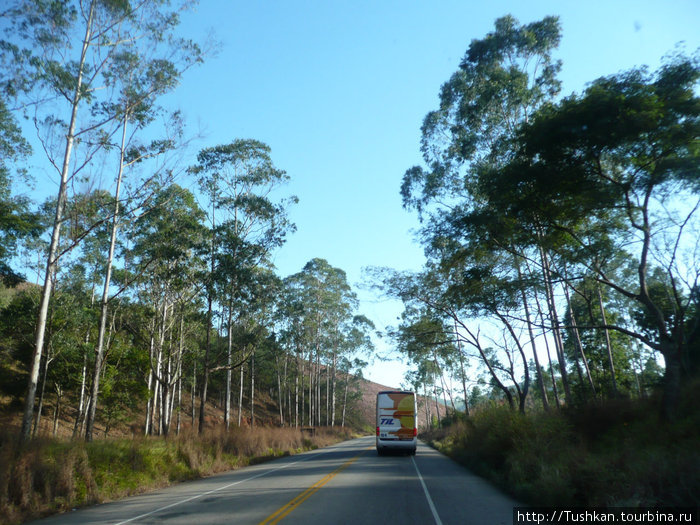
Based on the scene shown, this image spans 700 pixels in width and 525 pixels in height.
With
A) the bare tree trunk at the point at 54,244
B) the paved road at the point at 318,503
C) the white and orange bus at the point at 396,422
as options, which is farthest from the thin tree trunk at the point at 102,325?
the white and orange bus at the point at 396,422

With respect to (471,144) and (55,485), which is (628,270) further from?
(55,485)

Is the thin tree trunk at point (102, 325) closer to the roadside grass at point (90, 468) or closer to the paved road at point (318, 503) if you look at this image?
the roadside grass at point (90, 468)

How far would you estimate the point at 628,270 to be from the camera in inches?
801

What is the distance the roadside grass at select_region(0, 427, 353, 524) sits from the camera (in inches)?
351

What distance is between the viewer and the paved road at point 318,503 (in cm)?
776

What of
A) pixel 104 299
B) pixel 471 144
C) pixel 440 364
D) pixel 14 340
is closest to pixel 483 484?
pixel 471 144

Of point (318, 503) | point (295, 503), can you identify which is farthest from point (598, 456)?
point (295, 503)

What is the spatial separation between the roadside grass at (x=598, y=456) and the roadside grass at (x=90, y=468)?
10.1m

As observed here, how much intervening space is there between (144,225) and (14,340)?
86.3 feet

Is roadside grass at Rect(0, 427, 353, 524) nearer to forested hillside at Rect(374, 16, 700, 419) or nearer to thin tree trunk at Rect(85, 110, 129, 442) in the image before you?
thin tree trunk at Rect(85, 110, 129, 442)

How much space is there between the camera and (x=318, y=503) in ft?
29.7

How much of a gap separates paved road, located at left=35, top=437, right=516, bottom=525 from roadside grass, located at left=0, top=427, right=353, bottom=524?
0.68 metres

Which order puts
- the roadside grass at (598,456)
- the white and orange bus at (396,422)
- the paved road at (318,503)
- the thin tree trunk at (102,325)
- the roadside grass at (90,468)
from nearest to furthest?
1. the roadside grass at (598,456)
2. the paved road at (318,503)
3. the roadside grass at (90,468)
4. the thin tree trunk at (102,325)
5. the white and orange bus at (396,422)

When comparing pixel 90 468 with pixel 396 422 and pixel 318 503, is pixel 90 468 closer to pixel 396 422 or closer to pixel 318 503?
pixel 318 503
